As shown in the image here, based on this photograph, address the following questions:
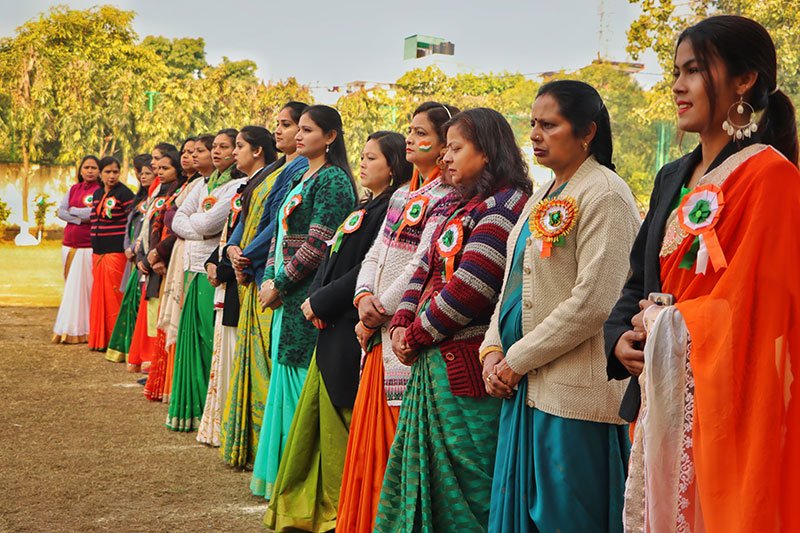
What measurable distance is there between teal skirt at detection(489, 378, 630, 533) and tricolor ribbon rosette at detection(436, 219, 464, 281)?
2.23 feet

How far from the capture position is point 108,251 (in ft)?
34.1

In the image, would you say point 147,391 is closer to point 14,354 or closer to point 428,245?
point 14,354

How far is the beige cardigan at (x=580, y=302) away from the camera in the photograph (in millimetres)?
2926

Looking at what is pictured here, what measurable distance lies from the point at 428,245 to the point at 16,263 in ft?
42.2

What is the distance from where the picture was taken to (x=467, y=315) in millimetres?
3428

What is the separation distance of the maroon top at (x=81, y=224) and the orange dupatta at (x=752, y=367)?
986cm

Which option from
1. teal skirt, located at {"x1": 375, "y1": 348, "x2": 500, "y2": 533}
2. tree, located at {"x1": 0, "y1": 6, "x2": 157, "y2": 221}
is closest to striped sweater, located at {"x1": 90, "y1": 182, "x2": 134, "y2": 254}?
tree, located at {"x1": 0, "y1": 6, "x2": 157, "y2": 221}

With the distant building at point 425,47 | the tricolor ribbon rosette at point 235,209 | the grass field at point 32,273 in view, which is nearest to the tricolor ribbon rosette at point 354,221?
the tricolor ribbon rosette at point 235,209

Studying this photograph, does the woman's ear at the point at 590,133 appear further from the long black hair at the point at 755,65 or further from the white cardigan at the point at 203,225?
the white cardigan at the point at 203,225

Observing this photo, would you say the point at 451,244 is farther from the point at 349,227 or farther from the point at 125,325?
the point at 125,325

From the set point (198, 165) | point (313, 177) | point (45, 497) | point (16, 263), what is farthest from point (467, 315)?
point (16, 263)

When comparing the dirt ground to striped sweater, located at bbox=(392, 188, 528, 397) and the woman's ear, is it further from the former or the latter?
the woman's ear

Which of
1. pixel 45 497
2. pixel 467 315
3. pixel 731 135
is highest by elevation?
pixel 731 135

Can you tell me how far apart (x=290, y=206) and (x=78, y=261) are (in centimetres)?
676
